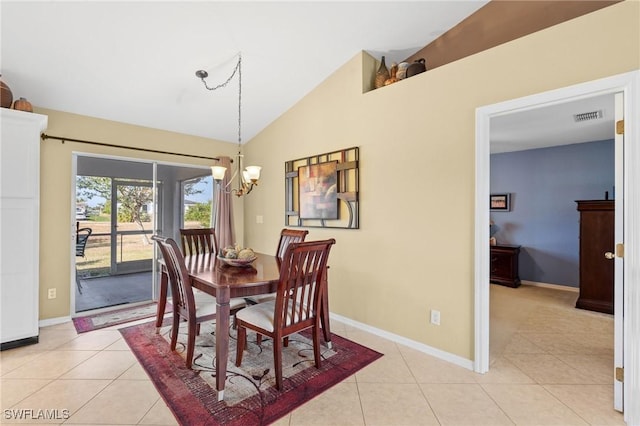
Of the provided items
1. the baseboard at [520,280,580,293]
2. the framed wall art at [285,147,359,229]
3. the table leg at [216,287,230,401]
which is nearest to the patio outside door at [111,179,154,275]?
the framed wall art at [285,147,359,229]

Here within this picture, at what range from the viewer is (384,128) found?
2.97 metres

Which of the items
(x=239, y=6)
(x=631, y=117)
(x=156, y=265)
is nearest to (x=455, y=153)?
(x=631, y=117)

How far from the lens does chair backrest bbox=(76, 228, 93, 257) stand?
3.70 m

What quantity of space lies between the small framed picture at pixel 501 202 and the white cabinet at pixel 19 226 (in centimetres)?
660

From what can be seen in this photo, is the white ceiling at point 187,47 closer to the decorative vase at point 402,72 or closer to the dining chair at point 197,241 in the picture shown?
the decorative vase at point 402,72

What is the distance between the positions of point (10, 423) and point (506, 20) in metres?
4.83

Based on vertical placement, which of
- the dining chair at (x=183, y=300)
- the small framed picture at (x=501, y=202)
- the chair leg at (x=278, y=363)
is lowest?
the chair leg at (x=278, y=363)

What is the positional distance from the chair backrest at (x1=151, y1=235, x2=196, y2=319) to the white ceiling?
1814 mm

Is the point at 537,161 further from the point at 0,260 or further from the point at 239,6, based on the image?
the point at 0,260

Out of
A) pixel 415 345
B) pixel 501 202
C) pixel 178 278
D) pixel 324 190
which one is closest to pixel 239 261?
pixel 178 278

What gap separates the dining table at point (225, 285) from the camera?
195cm

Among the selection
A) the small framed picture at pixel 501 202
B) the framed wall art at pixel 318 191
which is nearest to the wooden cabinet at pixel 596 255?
the small framed picture at pixel 501 202

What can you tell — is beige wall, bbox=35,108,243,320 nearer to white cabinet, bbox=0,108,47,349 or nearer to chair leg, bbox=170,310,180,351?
white cabinet, bbox=0,108,47,349

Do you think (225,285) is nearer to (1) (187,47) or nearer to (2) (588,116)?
(1) (187,47)
